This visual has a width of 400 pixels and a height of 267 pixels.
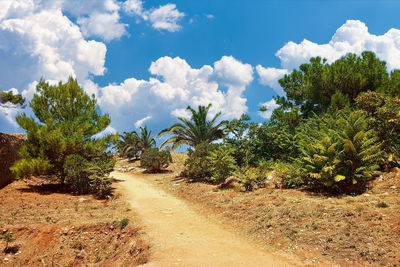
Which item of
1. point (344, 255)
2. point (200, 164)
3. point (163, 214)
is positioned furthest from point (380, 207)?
point (200, 164)

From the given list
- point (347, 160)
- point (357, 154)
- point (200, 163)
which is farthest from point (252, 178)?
point (200, 163)

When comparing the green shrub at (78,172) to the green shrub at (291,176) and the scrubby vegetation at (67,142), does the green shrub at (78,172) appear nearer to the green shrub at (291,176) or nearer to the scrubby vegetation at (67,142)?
the scrubby vegetation at (67,142)

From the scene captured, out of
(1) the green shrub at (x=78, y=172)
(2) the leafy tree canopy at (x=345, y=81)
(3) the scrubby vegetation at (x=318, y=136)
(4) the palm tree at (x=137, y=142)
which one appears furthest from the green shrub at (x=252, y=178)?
(4) the palm tree at (x=137, y=142)

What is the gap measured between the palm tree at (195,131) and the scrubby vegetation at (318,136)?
9 centimetres

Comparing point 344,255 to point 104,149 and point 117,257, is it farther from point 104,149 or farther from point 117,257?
point 104,149

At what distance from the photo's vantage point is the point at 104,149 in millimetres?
14188

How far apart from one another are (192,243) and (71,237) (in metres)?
3.82

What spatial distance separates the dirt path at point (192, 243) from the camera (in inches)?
192

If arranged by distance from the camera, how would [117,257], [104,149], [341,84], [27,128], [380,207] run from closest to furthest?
[117,257] → [380,207] → [27,128] → [104,149] → [341,84]

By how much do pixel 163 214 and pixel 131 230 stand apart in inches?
79.5

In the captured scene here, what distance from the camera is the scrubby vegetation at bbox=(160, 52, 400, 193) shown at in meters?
9.02

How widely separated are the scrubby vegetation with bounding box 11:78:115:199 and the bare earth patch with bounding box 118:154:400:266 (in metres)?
6.52

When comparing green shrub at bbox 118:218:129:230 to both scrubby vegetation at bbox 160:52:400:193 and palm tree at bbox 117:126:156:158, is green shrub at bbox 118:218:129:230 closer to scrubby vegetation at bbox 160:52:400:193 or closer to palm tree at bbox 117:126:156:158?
scrubby vegetation at bbox 160:52:400:193

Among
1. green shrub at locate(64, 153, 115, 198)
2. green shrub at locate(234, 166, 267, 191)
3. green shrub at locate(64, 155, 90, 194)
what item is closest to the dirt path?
green shrub at locate(234, 166, 267, 191)
